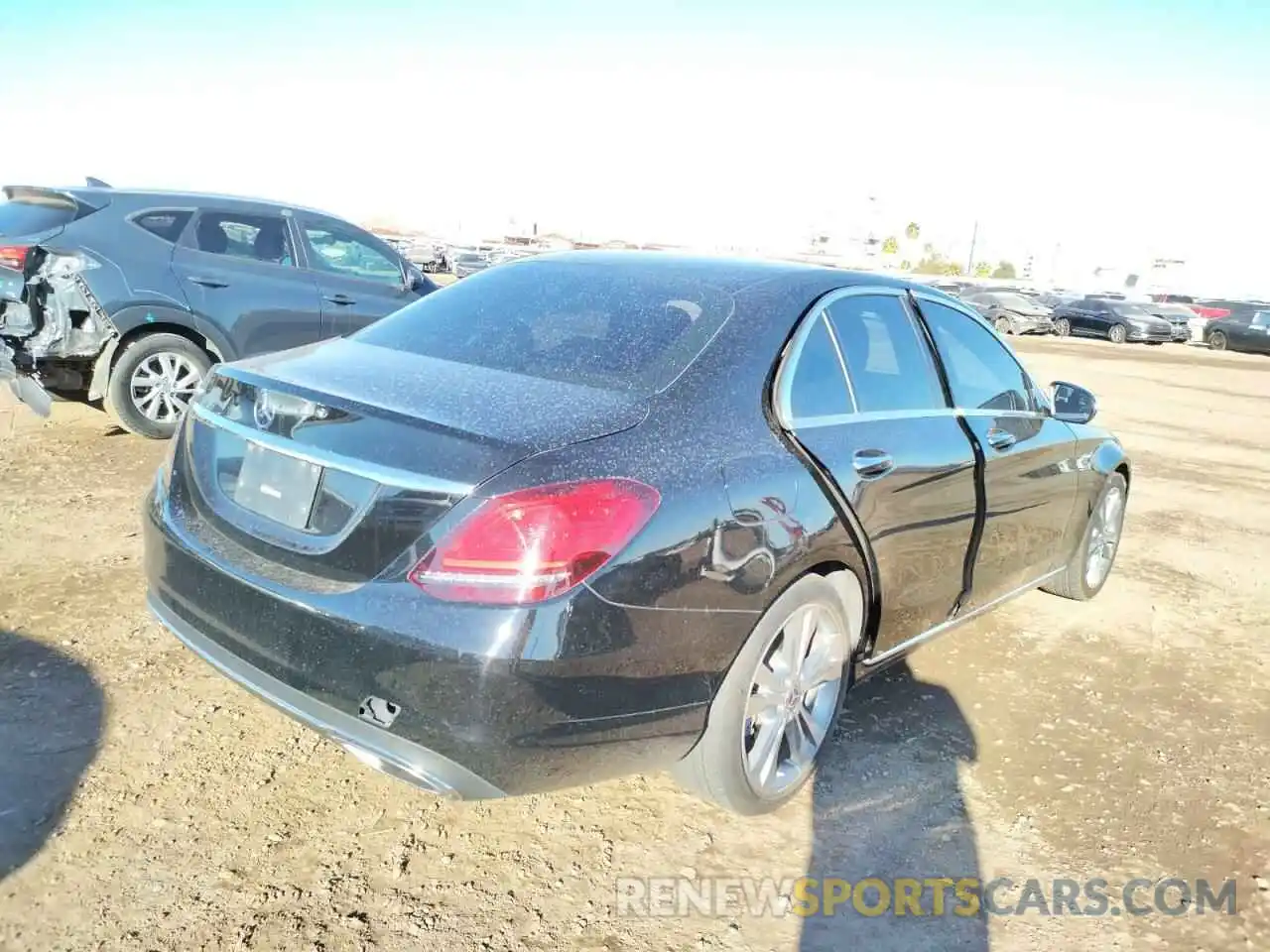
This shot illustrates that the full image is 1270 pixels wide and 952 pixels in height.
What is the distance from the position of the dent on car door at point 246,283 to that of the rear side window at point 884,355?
4826 mm

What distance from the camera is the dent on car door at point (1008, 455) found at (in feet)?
12.1

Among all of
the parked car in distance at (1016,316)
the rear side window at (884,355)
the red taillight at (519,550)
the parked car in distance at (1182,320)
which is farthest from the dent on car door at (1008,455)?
the parked car in distance at (1182,320)

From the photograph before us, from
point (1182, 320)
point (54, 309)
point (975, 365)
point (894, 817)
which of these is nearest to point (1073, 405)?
point (975, 365)

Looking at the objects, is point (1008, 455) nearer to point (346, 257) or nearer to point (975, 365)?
point (975, 365)

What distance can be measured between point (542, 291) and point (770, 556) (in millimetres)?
1323

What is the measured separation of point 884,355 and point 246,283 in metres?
5.07

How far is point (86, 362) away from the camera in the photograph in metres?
6.21

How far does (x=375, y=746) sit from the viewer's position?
7.35ft

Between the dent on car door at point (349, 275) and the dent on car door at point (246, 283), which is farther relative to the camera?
the dent on car door at point (349, 275)

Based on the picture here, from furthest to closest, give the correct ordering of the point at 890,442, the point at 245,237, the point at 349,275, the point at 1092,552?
the point at 349,275, the point at 245,237, the point at 1092,552, the point at 890,442

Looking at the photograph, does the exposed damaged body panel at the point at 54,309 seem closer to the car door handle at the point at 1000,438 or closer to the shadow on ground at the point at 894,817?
the shadow on ground at the point at 894,817

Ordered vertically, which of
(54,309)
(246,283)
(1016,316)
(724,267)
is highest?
(724,267)

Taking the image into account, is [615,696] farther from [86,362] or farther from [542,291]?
[86,362]

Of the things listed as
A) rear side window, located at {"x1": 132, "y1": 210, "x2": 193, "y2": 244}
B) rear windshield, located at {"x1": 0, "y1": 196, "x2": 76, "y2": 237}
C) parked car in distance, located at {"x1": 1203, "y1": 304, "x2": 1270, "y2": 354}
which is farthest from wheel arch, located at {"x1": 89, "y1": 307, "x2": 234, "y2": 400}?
parked car in distance, located at {"x1": 1203, "y1": 304, "x2": 1270, "y2": 354}
